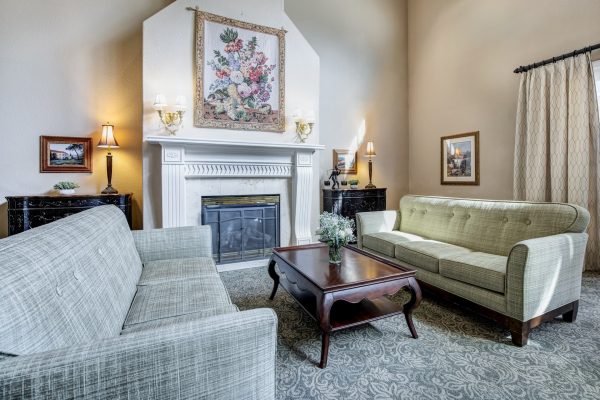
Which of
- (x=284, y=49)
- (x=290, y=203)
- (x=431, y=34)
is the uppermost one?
(x=431, y=34)

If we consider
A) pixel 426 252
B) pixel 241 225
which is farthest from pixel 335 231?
pixel 241 225

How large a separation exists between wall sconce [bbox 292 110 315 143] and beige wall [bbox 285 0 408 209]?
3.02ft

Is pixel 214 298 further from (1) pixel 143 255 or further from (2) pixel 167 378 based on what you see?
(1) pixel 143 255

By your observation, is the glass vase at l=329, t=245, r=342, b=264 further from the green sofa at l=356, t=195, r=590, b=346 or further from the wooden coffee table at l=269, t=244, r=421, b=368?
the green sofa at l=356, t=195, r=590, b=346

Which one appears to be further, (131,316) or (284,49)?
(284,49)

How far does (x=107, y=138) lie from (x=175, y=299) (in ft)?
9.58

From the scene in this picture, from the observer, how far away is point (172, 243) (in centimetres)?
242

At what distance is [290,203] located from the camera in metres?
4.23

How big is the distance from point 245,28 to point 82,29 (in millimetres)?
2069

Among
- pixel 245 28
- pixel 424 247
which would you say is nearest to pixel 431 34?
pixel 245 28

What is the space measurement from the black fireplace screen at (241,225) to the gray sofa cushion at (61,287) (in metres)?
2.07

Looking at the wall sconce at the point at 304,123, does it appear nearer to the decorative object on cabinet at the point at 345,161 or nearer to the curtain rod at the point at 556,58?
the decorative object on cabinet at the point at 345,161

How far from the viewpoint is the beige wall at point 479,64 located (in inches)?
144

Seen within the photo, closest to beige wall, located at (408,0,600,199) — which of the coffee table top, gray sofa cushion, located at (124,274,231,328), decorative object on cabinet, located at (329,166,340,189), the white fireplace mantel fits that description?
decorative object on cabinet, located at (329,166,340,189)
